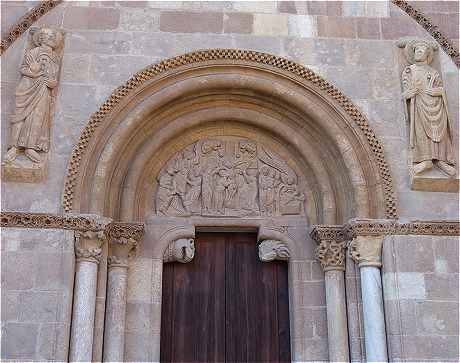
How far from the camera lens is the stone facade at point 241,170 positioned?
6902 mm

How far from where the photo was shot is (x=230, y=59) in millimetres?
7891

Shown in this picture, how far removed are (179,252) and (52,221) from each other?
Answer: 5.46ft

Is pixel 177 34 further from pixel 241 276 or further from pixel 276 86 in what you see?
pixel 241 276

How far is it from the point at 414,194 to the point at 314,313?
193cm

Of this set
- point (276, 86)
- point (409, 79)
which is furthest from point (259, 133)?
point (409, 79)

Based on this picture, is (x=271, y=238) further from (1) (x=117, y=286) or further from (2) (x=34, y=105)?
(2) (x=34, y=105)

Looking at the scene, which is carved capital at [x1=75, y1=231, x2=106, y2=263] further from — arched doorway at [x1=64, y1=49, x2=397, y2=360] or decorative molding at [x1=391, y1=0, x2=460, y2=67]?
decorative molding at [x1=391, y1=0, x2=460, y2=67]

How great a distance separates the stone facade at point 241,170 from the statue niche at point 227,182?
0.8 inches

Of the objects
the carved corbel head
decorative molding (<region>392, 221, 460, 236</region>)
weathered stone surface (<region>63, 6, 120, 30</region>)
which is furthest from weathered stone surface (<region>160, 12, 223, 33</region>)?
decorative molding (<region>392, 221, 460, 236</region>)

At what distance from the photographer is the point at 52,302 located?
659 cm

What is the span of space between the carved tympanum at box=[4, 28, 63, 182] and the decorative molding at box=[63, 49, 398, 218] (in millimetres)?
454

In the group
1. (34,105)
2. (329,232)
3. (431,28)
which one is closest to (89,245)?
(34,105)

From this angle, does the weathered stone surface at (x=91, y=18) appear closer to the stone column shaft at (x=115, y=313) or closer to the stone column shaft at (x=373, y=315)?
the stone column shaft at (x=115, y=313)

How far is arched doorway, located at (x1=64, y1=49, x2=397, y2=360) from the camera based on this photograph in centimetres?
741
